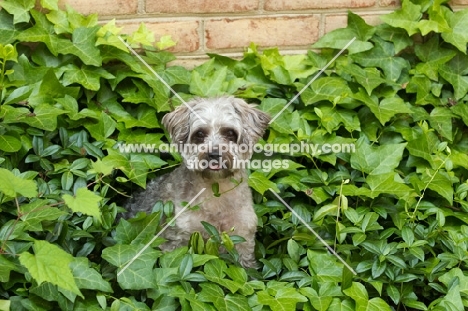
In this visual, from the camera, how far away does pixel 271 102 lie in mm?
3748

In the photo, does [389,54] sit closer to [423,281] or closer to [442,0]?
[442,0]

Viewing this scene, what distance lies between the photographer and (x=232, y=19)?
389cm

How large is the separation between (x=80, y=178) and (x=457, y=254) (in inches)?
70.2

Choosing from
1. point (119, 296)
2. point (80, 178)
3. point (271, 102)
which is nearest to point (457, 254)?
point (271, 102)

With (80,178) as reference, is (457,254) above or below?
below

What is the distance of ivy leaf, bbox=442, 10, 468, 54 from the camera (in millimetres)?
3939

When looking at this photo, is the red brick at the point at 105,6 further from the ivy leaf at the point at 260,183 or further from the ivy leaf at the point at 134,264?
the ivy leaf at the point at 134,264

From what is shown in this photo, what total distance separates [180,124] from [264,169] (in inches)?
23.4

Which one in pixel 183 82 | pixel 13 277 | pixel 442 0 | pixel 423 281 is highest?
pixel 442 0

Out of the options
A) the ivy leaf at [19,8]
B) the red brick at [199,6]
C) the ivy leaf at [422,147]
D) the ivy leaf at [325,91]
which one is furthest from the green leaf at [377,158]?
the ivy leaf at [19,8]

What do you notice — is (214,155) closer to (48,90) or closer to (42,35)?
(48,90)

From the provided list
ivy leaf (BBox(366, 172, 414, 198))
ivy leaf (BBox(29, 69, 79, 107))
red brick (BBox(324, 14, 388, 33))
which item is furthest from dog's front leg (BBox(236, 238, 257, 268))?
red brick (BBox(324, 14, 388, 33))

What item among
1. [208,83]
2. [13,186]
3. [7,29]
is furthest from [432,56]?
[13,186]

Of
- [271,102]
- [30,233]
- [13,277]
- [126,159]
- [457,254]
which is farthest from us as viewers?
[271,102]
